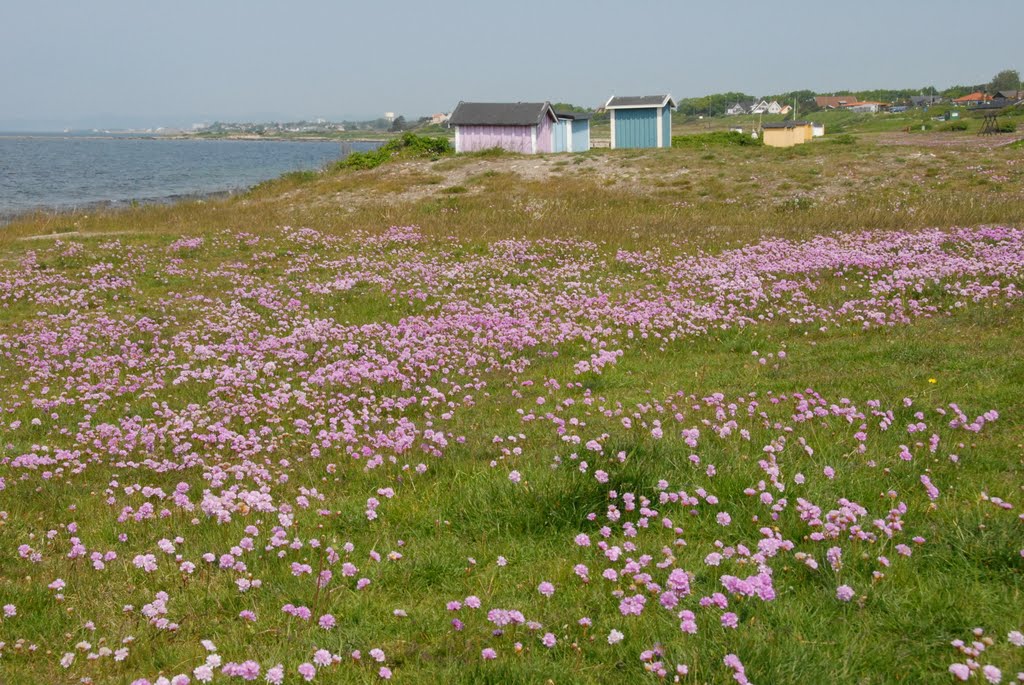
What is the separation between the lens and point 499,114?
59531mm

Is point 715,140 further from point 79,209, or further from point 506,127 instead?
point 79,209

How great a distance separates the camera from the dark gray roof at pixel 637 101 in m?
60.0

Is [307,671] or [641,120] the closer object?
[307,671]

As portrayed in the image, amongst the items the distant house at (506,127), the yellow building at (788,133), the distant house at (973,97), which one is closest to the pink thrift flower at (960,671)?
the distant house at (506,127)

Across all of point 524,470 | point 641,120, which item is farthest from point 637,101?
point 524,470

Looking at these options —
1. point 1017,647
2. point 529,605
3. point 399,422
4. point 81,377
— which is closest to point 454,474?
point 399,422

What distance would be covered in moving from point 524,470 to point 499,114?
185 ft

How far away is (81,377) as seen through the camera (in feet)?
35.3

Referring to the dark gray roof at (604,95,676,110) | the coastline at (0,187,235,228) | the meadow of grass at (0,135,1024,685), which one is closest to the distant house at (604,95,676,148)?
the dark gray roof at (604,95,676,110)

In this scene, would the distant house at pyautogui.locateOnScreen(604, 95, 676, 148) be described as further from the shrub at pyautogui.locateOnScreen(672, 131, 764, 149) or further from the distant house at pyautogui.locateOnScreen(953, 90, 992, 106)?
the distant house at pyautogui.locateOnScreen(953, 90, 992, 106)

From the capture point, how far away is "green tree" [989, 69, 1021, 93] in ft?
597

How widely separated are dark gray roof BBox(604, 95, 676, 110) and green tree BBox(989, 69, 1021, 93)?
526 feet

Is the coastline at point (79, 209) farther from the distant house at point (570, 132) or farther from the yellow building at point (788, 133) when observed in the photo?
the yellow building at point (788, 133)

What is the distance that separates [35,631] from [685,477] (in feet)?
15.2
